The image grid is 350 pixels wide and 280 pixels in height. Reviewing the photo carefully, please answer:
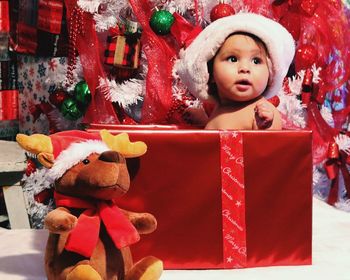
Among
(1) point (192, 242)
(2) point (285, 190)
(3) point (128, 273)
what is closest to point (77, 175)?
(3) point (128, 273)

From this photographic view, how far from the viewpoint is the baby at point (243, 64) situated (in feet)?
3.39

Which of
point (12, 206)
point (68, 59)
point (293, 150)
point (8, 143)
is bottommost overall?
point (12, 206)

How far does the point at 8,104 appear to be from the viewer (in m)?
1.65

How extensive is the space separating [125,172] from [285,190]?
33 centimetres

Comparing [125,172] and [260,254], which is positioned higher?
[125,172]

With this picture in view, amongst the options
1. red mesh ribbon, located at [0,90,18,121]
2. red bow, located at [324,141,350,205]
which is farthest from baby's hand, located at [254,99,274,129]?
red mesh ribbon, located at [0,90,18,121]

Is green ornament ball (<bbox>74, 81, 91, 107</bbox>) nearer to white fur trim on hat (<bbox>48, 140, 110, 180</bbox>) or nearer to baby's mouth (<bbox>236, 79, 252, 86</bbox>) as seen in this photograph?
baby's mouth (<bbox>236, 79, 252, 86</bbox>)

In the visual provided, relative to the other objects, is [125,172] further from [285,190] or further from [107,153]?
[285,190]

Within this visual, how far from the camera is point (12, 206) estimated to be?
4.40 ft

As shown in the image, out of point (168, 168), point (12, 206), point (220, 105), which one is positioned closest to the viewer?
point (168, 168)

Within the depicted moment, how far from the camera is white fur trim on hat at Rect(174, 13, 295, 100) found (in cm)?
103

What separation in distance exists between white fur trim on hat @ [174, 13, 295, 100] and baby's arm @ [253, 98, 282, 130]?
0.08 metres

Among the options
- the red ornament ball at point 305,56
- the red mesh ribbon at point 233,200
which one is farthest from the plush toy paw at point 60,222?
the red ornament ball at point 305,56

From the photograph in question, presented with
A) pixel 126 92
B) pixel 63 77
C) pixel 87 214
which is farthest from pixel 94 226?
pixel 63 77
